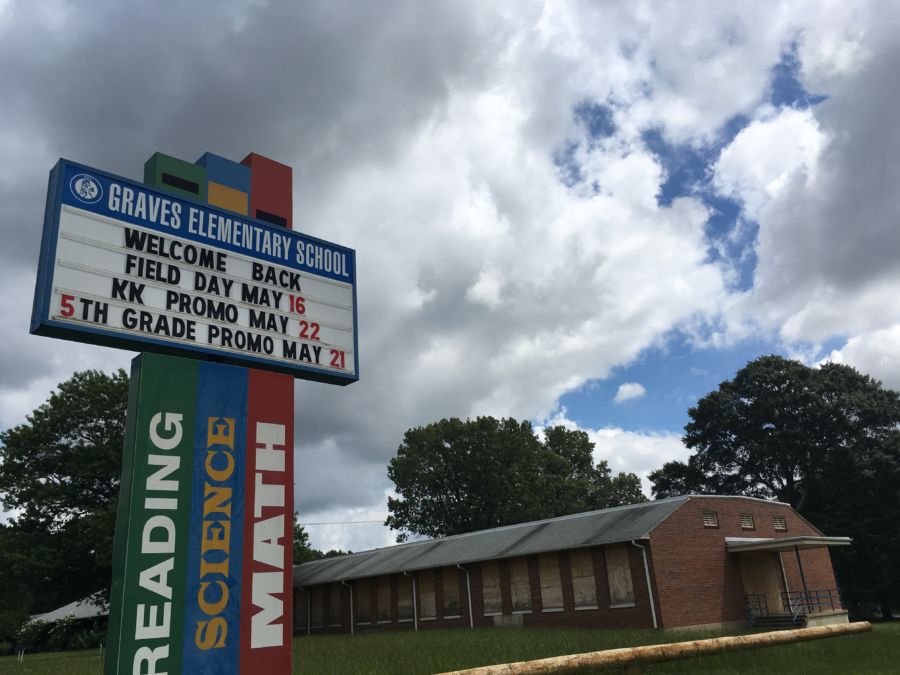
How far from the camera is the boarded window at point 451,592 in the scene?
3362 cm

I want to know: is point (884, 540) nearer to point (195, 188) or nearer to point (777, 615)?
point (777, 615)

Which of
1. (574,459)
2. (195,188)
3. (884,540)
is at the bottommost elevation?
(884,540)

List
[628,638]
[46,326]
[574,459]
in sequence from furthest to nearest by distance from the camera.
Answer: [574,459]
[628,638]
[46,326]

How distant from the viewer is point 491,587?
3234 cm

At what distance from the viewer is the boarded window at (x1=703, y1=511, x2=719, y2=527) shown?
30391mm

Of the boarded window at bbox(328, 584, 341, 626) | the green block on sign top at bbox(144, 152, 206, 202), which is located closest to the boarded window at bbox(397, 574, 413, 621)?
the boarded window at bbox(328, 584, 341, 626)

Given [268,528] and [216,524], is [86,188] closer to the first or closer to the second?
[216,524]

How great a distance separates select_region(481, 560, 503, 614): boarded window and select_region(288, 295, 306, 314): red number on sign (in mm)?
23943

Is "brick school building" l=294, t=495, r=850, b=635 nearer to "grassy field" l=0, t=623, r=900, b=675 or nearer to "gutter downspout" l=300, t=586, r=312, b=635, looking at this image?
"grassy field" l=0, t=623, r=900, b=675

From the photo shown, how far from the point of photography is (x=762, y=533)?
1316 inches

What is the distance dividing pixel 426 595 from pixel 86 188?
29.8 meters

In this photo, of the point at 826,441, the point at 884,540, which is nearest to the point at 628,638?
the point at 884,540

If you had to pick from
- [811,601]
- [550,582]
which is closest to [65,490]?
[550,582]

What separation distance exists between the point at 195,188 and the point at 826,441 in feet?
161
